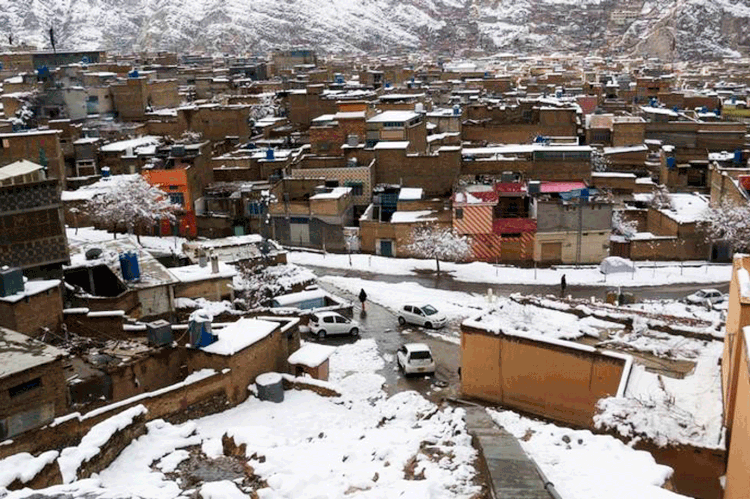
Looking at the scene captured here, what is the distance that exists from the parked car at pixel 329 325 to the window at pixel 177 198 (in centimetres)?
1715

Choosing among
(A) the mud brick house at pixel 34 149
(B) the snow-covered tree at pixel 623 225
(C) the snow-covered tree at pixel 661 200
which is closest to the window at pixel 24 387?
(A) the mud brick house at pixel 34 149

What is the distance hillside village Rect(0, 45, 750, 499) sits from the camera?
11406 millimetres

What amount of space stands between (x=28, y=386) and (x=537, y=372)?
1020cm

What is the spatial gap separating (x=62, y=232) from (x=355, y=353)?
9.35m

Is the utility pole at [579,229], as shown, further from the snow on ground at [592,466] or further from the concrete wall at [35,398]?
the concrete wall at [35,398]

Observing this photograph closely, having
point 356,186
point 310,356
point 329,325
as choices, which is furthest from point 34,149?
point 310,356

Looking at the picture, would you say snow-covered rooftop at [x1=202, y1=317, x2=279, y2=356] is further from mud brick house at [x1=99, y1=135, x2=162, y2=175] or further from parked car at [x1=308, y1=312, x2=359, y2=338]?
mud brick house at [x1=99, y1=135, x2=162, y2=175]

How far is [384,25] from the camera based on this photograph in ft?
533

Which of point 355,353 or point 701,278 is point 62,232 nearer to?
point 355,353

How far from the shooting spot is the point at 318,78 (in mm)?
88312

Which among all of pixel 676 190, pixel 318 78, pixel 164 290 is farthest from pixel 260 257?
pixel 318 78

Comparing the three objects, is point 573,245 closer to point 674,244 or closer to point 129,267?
point 674,244

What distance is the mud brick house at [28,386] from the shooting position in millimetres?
13172

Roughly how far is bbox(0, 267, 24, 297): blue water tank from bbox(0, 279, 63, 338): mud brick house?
0.07 m
